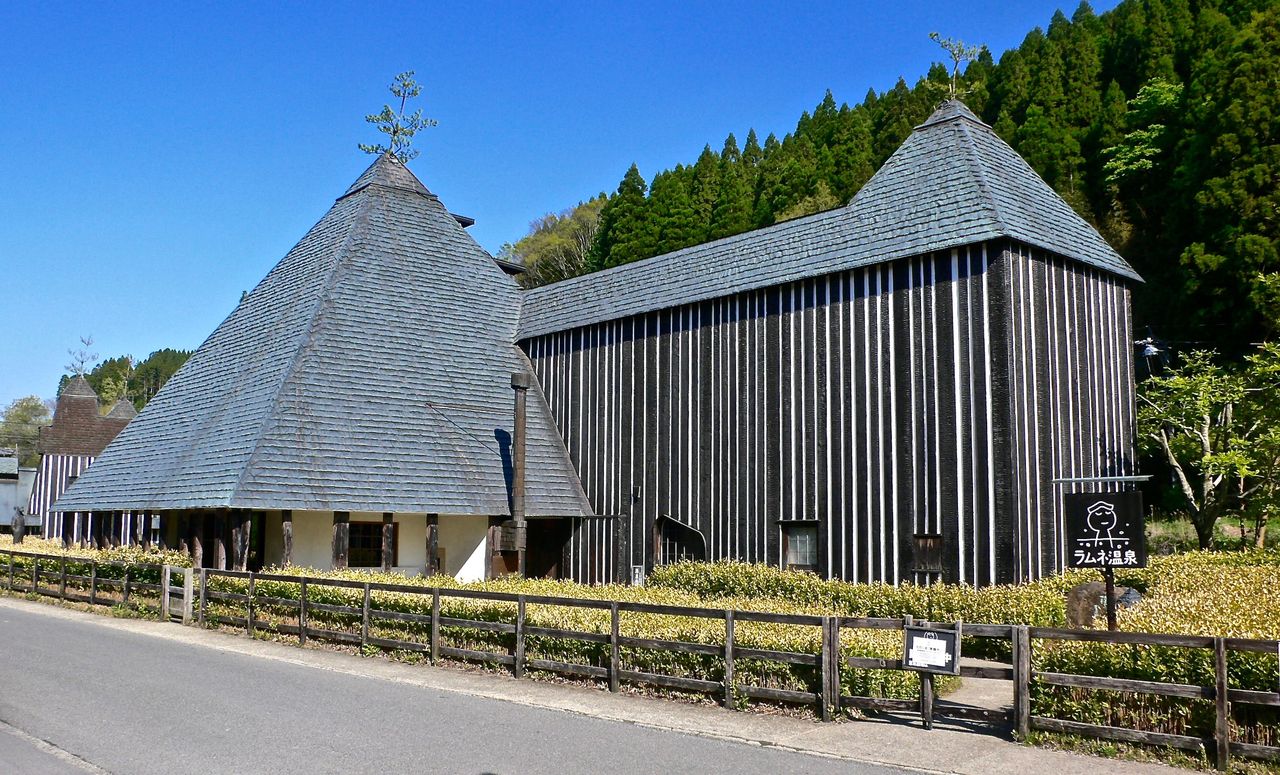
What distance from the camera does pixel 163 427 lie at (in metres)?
25.2

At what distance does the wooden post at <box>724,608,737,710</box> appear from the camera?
1064 centimetres

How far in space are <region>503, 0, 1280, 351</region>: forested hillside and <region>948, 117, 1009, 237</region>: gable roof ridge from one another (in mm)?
3904

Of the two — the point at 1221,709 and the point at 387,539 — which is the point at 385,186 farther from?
the point at 1221,709

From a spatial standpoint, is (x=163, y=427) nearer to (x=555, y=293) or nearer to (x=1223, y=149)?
(x=555, y=293)

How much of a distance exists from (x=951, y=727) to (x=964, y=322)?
8694 millimetres

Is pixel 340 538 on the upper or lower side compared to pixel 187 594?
upper

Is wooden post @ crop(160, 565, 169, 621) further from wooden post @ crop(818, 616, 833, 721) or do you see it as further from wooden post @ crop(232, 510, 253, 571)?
wooden post @ crop(818, 616, 833, 721)

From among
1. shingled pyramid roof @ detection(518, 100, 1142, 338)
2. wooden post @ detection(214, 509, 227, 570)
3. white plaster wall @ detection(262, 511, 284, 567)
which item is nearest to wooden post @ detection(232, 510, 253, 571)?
wooden post @ detection(214, 509, 227, 570)

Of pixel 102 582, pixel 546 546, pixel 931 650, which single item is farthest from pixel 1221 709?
pixel 102 582

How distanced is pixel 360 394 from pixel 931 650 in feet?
52.7

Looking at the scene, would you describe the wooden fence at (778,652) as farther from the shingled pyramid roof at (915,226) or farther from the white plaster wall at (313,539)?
the shingled pyramid roof at (915,226)

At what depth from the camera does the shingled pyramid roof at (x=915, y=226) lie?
1750cm

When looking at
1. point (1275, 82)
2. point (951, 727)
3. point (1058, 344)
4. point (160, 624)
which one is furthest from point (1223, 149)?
point (160, 624)

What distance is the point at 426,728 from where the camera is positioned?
31.5ft
